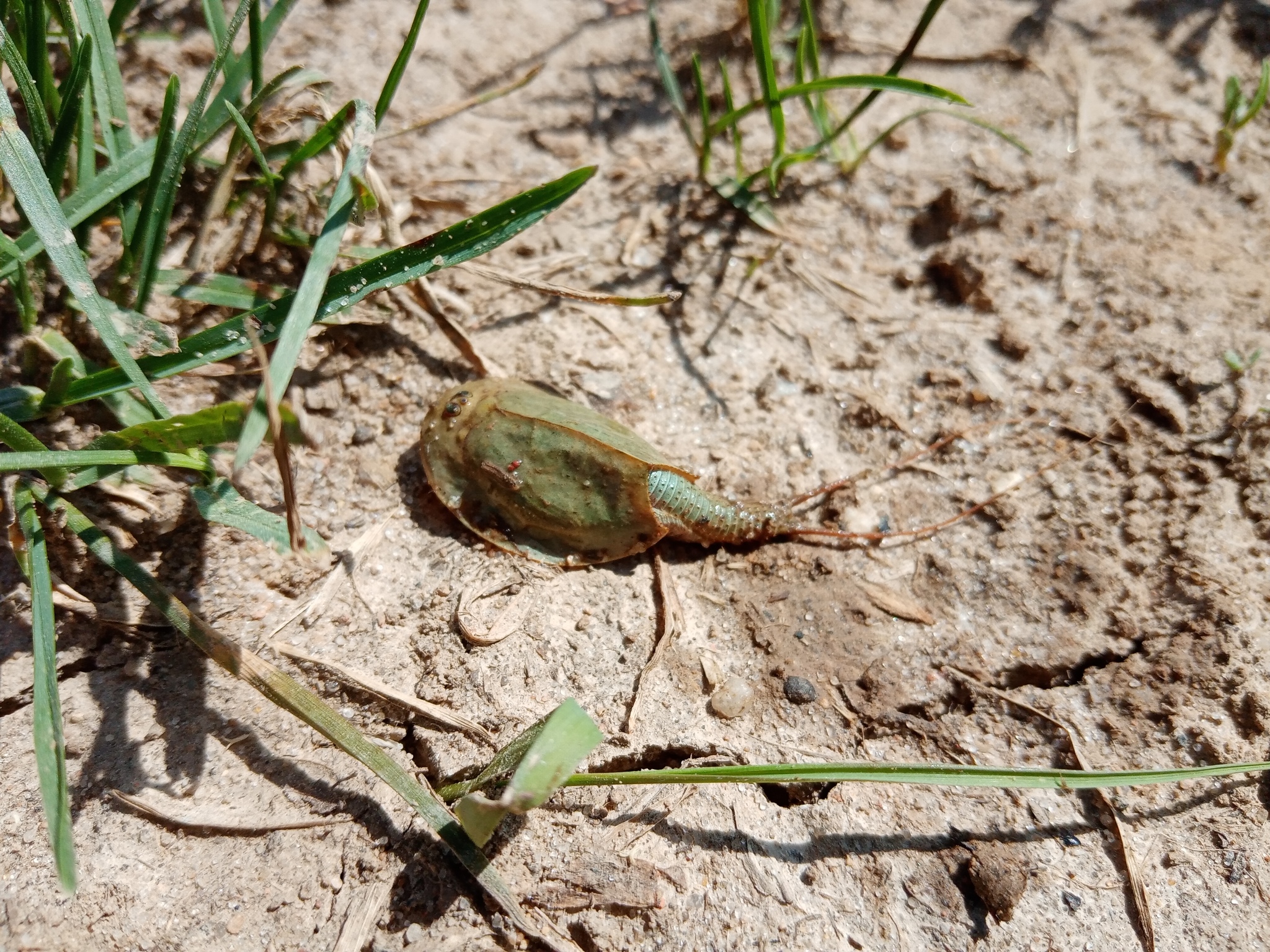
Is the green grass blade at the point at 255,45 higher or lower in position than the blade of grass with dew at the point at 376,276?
higher

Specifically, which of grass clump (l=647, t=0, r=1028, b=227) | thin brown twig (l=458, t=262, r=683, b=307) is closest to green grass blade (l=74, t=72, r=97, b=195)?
thin brown twig (l=458, t=262, r=683, b=307)

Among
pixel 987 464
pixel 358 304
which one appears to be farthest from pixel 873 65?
pixel 358 304

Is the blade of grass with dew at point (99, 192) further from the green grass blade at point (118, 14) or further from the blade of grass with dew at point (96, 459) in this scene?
the blade of grass with dew at point (96, 459)

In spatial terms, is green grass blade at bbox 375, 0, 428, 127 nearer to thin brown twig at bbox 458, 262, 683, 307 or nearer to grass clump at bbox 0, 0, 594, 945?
grass clump at bbox 0, 0, 594, 945

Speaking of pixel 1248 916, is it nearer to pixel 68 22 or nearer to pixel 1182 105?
pixel 1182 105

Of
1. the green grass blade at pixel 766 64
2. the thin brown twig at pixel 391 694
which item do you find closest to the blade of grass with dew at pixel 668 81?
the green grass blade at pixel 766 64

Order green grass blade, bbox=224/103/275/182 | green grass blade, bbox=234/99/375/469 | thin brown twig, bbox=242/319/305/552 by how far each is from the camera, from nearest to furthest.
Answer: thin brown twig, bbox=242/319/305/552
green grass blade, bbox=234/99/375/469
green grass blade, bbox=224/103/275/182
